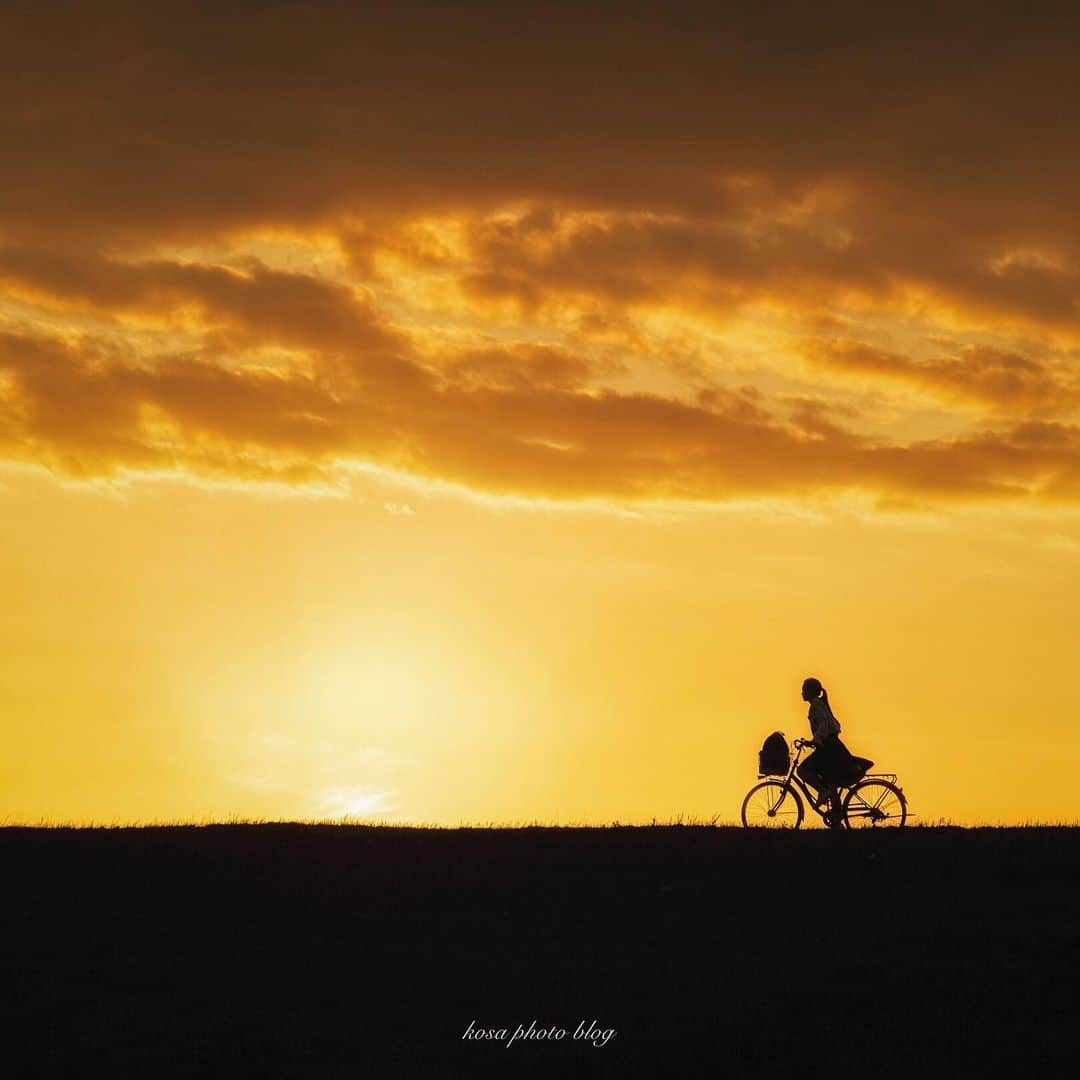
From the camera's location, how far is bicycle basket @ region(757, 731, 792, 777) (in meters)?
28.8

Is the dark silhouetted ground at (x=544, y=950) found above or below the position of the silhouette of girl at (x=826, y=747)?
below

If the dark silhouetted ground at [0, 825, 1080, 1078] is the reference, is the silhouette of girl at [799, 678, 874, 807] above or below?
above

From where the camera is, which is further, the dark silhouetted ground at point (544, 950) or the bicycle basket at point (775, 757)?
the bicycle basket at point (775, 757)

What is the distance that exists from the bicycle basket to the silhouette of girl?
20.3 inches

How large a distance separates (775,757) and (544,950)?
326 inches

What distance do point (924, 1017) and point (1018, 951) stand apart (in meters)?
3.01

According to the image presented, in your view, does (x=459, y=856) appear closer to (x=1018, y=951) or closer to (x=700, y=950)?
(x=700, y=950)

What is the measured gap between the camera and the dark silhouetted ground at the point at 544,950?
18359 mm

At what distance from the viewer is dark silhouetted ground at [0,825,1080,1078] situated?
18.4 m

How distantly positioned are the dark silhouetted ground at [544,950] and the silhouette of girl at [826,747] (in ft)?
3.89

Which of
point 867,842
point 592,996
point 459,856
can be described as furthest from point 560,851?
point 592,996

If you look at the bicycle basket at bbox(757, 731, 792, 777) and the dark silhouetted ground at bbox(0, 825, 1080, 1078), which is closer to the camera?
the dark silhouetted ground at bbox(0, 825, 1080, 1078)

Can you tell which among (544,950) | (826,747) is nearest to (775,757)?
(826,747)

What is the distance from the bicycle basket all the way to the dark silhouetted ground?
1456 millimetres
